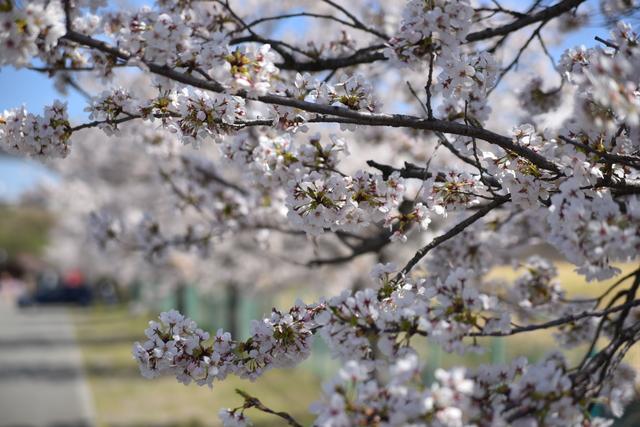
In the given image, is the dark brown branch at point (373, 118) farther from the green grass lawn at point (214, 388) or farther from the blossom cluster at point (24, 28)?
the green grass lawn at point (214, 388)

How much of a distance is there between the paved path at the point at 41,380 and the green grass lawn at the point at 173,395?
31 centimetres

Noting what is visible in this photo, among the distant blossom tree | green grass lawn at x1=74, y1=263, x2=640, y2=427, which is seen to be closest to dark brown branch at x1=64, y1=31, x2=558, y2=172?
the distant blossom tree

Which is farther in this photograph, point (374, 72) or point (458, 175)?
point (374, 72)

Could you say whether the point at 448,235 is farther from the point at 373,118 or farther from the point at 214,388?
the point at 214,388

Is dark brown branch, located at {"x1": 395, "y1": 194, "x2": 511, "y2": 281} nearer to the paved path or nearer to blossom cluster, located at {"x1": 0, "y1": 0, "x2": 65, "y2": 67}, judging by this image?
blossom cluster, located at {"x1": 0, "y1": 0, "x2": 65, "y2": 67}

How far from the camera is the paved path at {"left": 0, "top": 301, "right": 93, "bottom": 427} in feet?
31.3

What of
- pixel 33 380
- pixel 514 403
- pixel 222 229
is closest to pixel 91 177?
pixel 33 380

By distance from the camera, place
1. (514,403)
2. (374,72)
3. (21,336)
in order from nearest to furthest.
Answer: (514,403) → (374,72) → (21,336)

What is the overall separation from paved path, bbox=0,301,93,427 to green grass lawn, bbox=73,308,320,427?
12.0 inches

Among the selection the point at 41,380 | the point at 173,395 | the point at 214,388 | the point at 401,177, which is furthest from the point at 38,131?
the point at 41,380

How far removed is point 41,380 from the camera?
12305mm

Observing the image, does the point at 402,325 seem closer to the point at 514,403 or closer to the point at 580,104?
the point at 514,403

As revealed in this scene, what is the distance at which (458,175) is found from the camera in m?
2.65

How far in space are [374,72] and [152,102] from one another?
249cm
